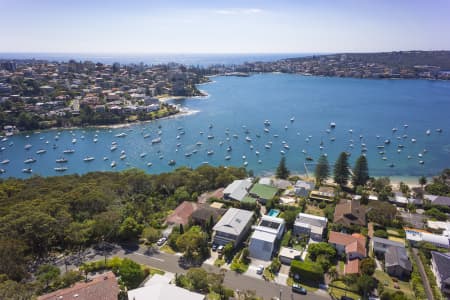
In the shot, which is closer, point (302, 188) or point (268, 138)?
point (302, 188)

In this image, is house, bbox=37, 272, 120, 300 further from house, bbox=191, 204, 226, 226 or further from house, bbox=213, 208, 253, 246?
house, bbox=191, 204, 226, 226

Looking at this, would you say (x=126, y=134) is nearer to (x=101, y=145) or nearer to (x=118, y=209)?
(x=101, y=145)

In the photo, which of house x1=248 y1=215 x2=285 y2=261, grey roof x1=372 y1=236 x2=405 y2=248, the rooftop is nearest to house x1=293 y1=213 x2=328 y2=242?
house x1=248 y1=215 x2=285 y2=261

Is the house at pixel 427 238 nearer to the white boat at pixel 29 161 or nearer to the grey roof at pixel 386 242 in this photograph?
the grey roof at pixel 386 242

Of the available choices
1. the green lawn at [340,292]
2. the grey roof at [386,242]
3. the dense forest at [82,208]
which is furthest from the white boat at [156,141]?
the green lawn at [340,292]

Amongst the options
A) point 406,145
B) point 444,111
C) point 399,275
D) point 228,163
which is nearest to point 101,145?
point 228,163

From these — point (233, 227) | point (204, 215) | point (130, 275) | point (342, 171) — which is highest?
point (130, 275)

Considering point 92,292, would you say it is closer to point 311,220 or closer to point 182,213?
point 182,213

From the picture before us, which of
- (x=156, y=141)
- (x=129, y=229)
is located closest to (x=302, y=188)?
(x=129, y=229)
